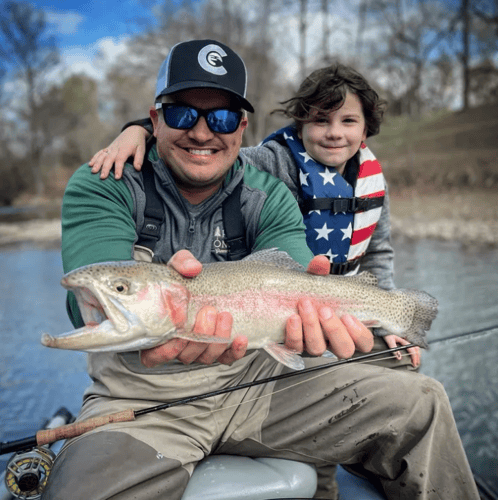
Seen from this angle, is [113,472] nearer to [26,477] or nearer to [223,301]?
[26,477]

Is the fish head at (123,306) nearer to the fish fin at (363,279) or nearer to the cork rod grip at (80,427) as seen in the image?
the cork rod grip at (80,427)

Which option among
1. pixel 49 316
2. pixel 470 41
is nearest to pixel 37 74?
pixel 470 41

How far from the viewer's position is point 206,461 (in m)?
2.30

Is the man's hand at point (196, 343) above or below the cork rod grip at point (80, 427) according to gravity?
above

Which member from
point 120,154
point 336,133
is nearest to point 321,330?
point 120,154

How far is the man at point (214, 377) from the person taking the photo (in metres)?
2.05

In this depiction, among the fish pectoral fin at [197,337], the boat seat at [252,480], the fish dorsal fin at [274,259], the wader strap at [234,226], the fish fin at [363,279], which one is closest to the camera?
the fish pectoral fin at [197,337]

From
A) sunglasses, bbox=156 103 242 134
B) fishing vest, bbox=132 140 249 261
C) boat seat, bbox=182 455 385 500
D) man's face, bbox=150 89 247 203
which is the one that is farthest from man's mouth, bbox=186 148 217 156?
boat seat, bbox=182 455 385 500

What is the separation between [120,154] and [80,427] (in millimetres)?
1406

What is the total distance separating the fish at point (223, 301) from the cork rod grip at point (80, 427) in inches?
18.8

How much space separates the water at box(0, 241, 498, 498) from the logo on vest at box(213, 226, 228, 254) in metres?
1.74

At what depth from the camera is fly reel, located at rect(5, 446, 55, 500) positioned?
2152 mm

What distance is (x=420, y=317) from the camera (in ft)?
8.20

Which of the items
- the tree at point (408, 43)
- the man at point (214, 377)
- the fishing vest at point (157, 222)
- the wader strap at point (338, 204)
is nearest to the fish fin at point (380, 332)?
the man at point (214, 377)
